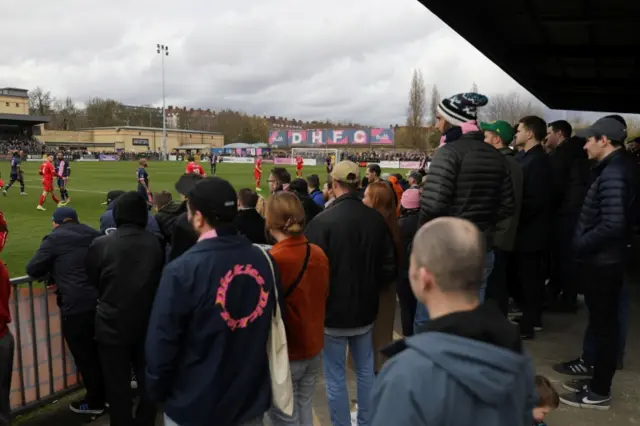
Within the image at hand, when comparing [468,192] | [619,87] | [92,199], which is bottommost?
[92,199]

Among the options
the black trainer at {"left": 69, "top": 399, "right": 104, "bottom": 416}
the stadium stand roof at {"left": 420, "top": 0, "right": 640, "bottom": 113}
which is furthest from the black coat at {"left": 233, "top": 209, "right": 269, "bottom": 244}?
the stadium stand roof at {"left": 420, "top": 0, "right": 640, "bottom": 113}

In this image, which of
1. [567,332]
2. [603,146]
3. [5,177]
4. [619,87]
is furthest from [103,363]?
[5,177]

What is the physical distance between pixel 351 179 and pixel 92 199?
19940mm

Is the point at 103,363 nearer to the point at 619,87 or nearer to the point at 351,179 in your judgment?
the point at 351,179

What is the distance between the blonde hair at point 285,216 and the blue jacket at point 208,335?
0.56 m

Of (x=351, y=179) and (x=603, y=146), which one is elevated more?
(x=603, y=146)

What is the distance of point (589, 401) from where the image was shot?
4.00 metres

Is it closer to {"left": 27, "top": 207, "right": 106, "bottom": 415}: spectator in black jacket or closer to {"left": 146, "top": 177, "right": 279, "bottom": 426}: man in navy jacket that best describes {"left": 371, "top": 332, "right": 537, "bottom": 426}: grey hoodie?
{"left": 146, "top": 177, "right": 279, "bottom": 426}: man in navy jacket

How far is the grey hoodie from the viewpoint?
1.33 meters

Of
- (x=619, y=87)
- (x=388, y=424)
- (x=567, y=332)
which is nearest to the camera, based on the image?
(x=388, y=424)

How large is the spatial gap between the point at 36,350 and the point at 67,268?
85cm

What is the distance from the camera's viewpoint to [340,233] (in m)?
3.50

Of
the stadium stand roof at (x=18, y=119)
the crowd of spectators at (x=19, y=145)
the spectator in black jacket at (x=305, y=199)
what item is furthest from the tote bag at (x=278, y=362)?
the stadium stand roof at (x=18, y=119)

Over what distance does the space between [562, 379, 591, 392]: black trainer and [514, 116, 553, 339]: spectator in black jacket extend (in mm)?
1068
